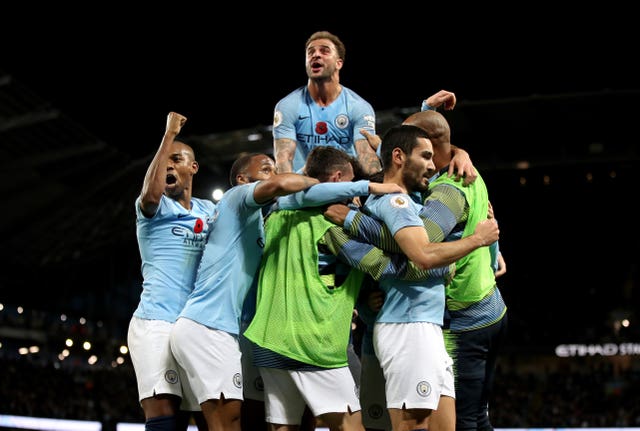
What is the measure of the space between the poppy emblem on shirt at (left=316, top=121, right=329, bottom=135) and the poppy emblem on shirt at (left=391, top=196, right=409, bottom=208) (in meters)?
2.07

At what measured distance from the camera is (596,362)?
28.9 metres

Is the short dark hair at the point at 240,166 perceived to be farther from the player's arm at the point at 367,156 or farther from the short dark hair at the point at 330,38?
the short dark hair at the point at 330,38

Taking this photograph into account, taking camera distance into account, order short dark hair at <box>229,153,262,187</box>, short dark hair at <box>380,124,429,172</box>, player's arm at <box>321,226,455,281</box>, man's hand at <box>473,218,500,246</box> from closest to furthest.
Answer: man's hand at <box>473,218,500,246</box> < player's arm at <box>321,226,455,281</box> < short dark hair at <box>380,124,429,172</box> < short dark hair at <box>229,153,262,187</box>

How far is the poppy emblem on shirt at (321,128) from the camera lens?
6406 millimetres

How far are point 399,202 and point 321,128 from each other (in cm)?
211

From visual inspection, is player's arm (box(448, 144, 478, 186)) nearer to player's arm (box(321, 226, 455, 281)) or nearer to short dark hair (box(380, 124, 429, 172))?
short dark hair (box(380, 124, 429, 172))

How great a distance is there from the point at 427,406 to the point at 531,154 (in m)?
20.7

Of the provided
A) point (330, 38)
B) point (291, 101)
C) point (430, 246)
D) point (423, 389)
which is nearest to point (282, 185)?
point (430, 246)

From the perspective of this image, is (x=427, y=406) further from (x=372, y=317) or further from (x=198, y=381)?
(x=198, y=381)

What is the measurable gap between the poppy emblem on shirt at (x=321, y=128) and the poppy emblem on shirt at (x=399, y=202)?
2066 mm

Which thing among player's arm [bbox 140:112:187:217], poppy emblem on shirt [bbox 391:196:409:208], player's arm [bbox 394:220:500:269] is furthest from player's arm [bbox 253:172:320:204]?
player's arm [bbox 140:112:187:217]

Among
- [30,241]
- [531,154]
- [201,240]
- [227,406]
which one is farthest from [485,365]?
[30,241]

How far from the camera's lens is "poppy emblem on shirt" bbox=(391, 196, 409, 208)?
4.42 meters

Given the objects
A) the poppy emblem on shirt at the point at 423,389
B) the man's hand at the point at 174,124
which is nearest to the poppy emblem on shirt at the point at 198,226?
the man's hand at the point at 174,124
